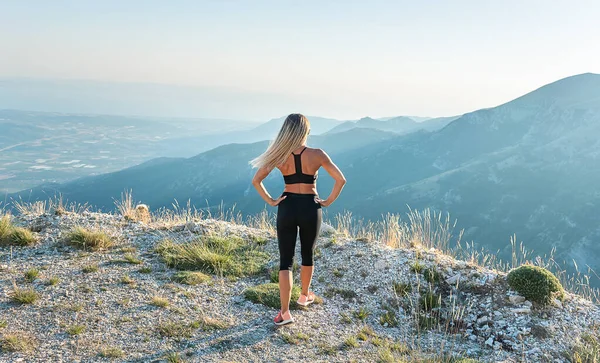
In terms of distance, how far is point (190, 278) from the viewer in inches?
281

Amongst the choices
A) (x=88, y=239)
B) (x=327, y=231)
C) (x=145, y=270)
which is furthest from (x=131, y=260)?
Answer: (x=327, y=231)

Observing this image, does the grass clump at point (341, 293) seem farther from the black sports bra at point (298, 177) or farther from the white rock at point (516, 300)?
the white rock at point (516, 300)

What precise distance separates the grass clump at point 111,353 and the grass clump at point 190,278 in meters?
2.27

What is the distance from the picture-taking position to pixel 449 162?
15062 cm

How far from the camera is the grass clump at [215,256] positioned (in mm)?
7855

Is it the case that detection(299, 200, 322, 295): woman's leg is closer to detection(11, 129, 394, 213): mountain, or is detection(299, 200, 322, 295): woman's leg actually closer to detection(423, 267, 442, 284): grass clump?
detection(423, 267, 442, 284): grass clump

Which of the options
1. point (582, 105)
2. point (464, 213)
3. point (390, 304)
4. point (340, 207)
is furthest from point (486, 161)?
point (390, 304)

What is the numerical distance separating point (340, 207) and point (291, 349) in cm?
11885

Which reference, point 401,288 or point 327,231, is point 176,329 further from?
point 327,231

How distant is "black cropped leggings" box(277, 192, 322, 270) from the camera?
5.55m

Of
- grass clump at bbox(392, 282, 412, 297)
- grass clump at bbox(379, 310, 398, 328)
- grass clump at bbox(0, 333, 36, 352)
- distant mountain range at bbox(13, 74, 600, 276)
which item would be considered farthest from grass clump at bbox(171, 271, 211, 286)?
distant mountain range at bbox(13, 74, 600, 276)

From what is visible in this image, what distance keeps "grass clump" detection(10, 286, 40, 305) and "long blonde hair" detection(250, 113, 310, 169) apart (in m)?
4.17

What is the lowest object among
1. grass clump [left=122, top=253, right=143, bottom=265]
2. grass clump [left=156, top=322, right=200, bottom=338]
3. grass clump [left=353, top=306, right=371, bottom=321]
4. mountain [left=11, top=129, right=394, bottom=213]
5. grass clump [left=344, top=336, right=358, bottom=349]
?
mountain [left=11, top=129, right=394, bottom=213]

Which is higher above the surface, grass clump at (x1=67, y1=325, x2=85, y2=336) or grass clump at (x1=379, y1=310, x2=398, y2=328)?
grass clump at (x1=67, y1=325, x2=85, y2=336)
